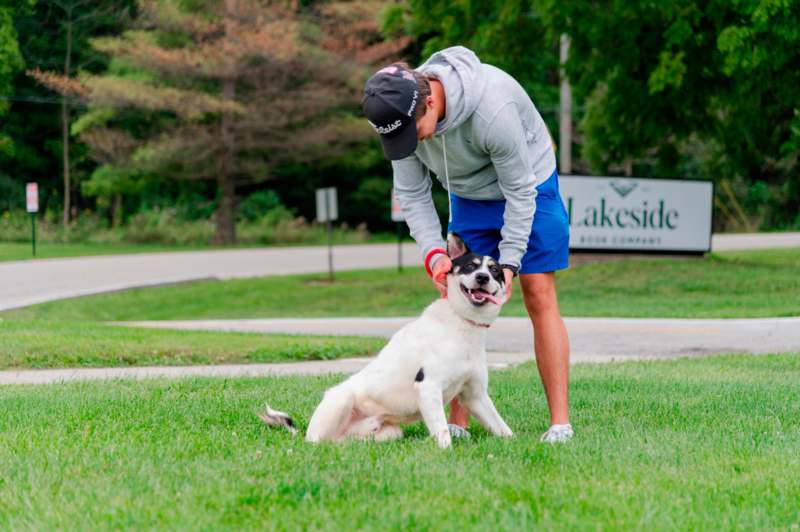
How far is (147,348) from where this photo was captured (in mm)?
10445

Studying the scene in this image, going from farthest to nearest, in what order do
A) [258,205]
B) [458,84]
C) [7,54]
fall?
[258,205]
[7,54]
[458,84]

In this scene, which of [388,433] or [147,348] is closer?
[388,433]

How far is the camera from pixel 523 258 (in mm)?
5477

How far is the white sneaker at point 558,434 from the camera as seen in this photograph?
17.4 ft

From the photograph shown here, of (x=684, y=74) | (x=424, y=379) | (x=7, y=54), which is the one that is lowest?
(x=424, y=379)

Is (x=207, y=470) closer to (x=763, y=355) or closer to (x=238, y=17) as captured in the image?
(x=763, y=355)

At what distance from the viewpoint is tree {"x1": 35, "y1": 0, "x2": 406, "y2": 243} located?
1209 inches

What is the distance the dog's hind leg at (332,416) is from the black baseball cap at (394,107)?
1220mm

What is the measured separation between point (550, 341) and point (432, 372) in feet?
2.60

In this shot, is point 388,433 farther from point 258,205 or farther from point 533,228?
point 258,205

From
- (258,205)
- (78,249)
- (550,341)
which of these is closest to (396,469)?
(550,341)

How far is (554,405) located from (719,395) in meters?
1.92

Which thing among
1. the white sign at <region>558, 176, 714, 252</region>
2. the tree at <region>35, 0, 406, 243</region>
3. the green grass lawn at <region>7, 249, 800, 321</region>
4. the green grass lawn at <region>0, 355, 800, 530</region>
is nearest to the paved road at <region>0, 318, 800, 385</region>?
the green grass lawn at <region>7, 249, 800, 321</region>

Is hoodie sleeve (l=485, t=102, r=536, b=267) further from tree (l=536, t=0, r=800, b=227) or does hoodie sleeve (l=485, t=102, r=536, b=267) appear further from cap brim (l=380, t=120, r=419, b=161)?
tree (l=536, t=0, r=800, b=227)
